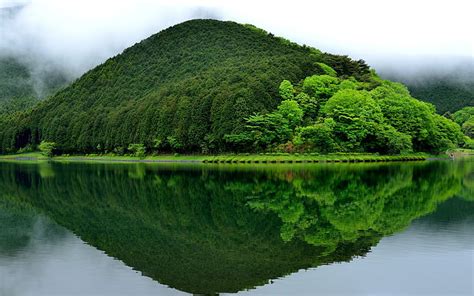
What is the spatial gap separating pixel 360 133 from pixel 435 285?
265ft

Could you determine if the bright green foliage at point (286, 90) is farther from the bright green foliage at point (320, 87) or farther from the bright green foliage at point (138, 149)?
the bright green foliage at point (138, 149)

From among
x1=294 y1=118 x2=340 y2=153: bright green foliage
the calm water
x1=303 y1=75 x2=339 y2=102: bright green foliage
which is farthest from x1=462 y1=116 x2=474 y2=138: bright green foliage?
the calm water

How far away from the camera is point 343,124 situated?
3819 inches

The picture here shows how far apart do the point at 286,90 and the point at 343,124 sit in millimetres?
18851

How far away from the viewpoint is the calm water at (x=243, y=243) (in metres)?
16.5

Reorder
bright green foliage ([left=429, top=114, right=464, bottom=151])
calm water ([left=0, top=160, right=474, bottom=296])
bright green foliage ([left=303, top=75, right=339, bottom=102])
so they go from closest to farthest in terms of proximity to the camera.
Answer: calm water ([left=0, top=160, right=474, bottom=296]) → bright green foliage ([left=429, top=114, right=464, bottom=151]) → bright green foliage ([left=303, top=75, right=339, bottom=102])

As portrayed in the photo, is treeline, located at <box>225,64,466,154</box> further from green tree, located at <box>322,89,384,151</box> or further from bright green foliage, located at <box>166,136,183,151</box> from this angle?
bright green foliage, located at <box>166,136,183,151</box>

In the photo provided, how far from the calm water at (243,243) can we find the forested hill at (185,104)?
213 feet

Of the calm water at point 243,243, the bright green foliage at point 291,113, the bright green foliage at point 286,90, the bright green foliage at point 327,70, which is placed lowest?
the calm water at point 243,243

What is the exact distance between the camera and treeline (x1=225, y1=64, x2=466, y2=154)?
94.8m

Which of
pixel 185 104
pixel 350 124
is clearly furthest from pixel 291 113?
pixel 185 104

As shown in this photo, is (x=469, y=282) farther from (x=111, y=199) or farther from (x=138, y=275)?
(x=111, y=199)

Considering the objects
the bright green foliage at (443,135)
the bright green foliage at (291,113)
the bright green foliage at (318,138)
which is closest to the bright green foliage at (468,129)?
the bright green foliage at (443,135)

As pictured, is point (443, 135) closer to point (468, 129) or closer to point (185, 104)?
point (185, 104)
